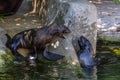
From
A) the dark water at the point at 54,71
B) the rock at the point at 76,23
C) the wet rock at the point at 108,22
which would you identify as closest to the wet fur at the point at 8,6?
the wet rock at the point at 108,22

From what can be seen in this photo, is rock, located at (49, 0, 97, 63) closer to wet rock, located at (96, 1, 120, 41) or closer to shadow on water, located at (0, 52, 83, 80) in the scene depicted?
shadow on water, located at (0, 52, 83, 80)

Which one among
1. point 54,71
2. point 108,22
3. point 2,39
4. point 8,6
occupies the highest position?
point 8,6

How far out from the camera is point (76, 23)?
972 centimetres

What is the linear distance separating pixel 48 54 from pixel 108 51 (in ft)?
5.22

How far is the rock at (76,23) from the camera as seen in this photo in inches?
382

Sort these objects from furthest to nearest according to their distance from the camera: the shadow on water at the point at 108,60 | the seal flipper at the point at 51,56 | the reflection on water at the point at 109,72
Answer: the seal flipper at the point at 51,56
the shadow on water at the point at 108,60
the reflection on water at the point at 109,72

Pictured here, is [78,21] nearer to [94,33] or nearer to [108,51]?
[94,33]

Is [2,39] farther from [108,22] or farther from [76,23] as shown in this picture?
[108,22]

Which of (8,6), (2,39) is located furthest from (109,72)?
(8,6)

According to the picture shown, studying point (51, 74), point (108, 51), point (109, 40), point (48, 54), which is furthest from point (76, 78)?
point (109, 40)

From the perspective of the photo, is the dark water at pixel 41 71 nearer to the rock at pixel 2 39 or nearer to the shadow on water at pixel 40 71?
the shadow on water at pixel 40 71

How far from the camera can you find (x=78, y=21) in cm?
972

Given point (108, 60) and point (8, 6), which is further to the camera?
point (8, 6)

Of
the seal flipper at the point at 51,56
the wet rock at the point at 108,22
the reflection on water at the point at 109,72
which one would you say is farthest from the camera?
the wet rock at the point at 108,22
